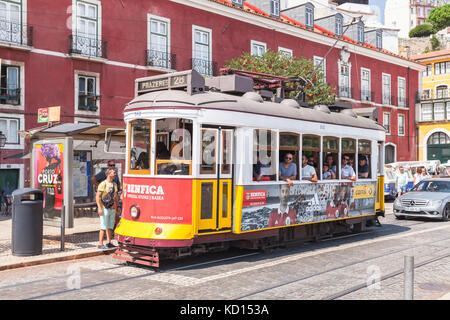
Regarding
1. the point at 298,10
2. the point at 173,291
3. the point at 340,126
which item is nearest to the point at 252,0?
the point at 298,10

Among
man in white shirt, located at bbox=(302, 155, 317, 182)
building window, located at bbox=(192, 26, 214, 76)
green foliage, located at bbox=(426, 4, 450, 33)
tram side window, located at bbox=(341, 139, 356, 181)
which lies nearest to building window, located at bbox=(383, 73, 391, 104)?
building window, located at bbox=(192, 26, 214, 76)

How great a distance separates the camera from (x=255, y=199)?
9727 mm

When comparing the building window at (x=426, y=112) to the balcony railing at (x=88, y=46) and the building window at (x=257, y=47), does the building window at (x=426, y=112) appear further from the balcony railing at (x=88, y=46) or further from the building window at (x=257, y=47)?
the balcony railing at (x=88, y=46)

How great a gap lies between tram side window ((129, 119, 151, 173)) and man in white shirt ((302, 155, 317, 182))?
3621 millimetres

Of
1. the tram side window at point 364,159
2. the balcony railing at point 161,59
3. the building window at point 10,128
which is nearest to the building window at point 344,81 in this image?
the balcony railing at point 161,59

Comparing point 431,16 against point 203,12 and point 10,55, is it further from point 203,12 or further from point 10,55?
point 10,55

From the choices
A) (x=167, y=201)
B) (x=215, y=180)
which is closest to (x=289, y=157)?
(x=215, y=180)

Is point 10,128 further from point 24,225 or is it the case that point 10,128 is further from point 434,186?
point 434,186

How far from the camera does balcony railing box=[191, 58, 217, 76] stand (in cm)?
2594

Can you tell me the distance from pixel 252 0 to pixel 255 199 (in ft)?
83.2

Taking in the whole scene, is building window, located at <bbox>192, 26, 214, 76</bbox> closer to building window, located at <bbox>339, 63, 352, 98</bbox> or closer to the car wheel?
building window, located at <bbox>339, 63, 352, 98</bbox>

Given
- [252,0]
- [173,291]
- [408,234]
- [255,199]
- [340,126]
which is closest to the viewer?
[173,291]

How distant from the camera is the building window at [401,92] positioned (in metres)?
41.7
